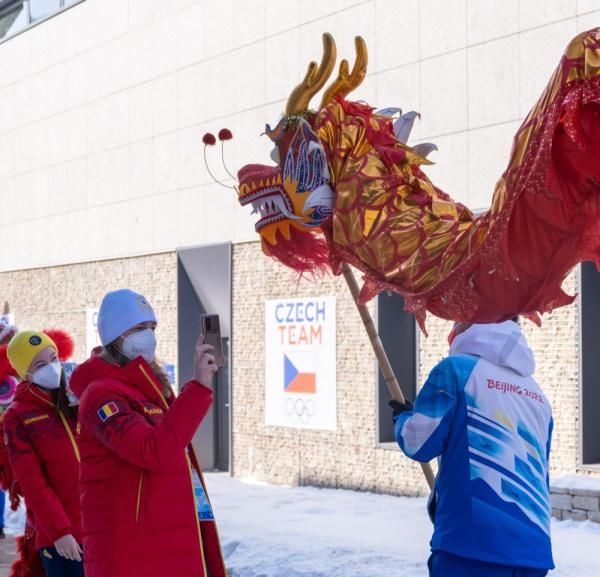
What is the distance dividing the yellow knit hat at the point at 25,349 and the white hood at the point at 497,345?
244 centimetres

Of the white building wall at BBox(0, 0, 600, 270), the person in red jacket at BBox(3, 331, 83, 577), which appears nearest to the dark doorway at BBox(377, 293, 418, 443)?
the white building wall at BBox(0, 0, 600, 270)

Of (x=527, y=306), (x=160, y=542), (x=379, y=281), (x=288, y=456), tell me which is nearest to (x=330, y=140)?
(x=379, y=281)

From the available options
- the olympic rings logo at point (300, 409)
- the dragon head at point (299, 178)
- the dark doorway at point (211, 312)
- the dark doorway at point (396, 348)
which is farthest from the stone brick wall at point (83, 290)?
the dragon head at point (299, 178)

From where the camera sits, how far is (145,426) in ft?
12.4

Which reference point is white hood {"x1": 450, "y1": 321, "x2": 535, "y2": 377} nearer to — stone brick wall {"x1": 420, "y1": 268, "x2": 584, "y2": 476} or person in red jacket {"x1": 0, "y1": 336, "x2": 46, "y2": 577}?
person in red jacket {"x1": 0, "y1": 336, "x2": 46, "y2": 577}

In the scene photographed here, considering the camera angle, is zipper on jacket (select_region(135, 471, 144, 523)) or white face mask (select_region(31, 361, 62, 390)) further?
white face mask (select_region(31, 361, 62, 390))

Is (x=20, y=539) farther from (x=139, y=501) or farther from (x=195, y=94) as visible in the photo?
(x=195, y=94)

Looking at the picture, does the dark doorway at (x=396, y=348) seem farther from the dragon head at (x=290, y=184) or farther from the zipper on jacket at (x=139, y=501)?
the zipper on jacket at (x=139, y=501)

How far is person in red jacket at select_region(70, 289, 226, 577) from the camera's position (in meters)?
3.79

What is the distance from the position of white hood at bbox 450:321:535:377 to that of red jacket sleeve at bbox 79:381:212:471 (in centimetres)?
95

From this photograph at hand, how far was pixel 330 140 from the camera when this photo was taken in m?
4.11

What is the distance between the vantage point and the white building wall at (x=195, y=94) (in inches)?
458

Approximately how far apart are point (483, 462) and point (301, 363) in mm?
10072

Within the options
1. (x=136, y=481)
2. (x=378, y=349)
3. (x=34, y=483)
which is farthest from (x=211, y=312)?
(x=136, y=481)
